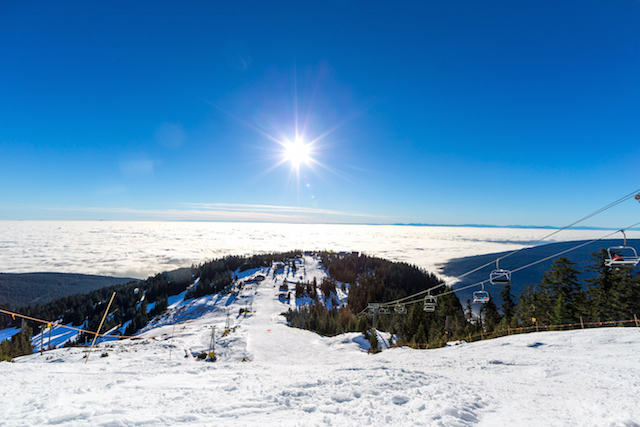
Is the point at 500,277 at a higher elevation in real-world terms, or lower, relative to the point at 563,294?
higher

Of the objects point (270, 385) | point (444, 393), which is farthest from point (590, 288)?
point (270, 385)

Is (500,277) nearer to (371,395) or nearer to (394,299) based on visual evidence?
(371,395)

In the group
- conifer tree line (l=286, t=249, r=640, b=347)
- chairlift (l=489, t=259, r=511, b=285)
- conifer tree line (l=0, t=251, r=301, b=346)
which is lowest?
conifer tree line (l=0, t=251, r=301, b=346)

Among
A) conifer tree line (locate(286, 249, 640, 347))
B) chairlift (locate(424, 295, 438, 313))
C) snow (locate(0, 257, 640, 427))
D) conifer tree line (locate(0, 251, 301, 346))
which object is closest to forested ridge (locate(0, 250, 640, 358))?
conifer tree line (locate(286, 249, 640, 347))

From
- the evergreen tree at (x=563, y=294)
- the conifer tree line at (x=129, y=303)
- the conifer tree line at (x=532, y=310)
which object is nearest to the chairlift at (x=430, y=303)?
the conifer tree line at (x=532, y=310)

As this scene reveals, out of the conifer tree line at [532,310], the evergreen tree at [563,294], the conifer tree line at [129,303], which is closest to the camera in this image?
the conifer tree line at [532,310]

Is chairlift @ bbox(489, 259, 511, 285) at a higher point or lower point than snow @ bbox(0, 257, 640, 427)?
higher

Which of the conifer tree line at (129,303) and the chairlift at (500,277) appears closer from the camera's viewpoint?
the chairlift at (500,277)

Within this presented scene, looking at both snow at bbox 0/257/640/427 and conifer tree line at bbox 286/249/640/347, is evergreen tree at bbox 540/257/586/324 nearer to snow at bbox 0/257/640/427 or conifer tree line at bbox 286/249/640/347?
conifer tree line at bbox 286/249/640/347

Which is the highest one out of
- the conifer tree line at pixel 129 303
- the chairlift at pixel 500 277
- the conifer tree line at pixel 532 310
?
the chairlift at pixel 500 277

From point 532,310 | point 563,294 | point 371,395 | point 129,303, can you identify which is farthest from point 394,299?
point 129,303

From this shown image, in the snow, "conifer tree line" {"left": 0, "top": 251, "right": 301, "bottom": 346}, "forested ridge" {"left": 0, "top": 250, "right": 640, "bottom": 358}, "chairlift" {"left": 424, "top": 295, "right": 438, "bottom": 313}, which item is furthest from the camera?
"conifer tree line" {"left": 0, "top": 251, "right": 301, "bottom": 346}

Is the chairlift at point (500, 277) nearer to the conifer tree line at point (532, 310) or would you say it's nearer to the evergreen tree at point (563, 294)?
the conifer tree line at point (532, 310)

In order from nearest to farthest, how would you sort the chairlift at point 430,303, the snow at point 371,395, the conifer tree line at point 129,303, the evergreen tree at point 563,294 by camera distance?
the snow at point 371,395 < the chairlift at point 430,303 < the evergreen tree at point 563,294 < the conifer tree line at point 129,303
